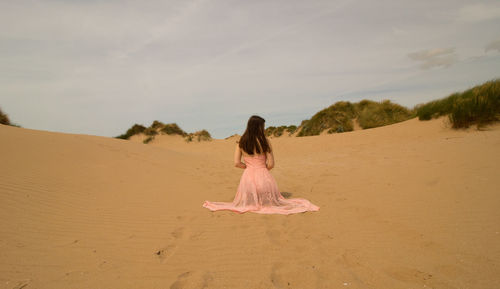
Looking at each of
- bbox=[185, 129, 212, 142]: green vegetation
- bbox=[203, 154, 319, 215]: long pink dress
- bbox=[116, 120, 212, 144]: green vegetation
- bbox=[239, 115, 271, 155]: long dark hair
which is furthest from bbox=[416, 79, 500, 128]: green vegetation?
bbox=[116, 120, 212, 144]: green vegetation

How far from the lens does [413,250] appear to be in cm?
266

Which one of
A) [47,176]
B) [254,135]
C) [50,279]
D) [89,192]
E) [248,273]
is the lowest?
[248,273]

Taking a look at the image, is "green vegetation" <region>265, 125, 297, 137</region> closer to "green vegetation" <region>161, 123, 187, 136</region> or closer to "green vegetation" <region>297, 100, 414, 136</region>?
"green vegetation" <region>297, 100, 414, 136</region>

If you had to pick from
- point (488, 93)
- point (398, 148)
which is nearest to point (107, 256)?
point (398, 148)

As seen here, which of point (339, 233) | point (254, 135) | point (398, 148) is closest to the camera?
point (339, 233)

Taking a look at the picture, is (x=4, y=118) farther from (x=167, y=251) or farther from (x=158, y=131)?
(x=167, y=251)

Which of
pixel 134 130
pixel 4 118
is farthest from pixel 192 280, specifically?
pixel 134 130

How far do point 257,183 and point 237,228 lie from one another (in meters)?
A: 1.04

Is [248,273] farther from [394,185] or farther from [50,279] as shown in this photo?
[394,185]

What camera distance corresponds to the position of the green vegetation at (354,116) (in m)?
17.0

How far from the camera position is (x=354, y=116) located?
18375 mm

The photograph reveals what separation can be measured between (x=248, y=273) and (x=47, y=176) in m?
4.27

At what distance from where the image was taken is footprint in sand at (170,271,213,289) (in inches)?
87.1

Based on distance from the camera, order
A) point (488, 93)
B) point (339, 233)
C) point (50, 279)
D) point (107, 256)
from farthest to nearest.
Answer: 1. point (488, 93)
2. point (339, 233)
3. point (107, 256)
4. point (50, 279)
